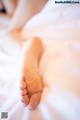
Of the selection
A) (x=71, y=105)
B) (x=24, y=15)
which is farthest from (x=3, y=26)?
(x=71, y=105)

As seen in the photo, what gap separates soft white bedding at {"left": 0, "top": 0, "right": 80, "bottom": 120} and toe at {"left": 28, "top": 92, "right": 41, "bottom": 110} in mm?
12

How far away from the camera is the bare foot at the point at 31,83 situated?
0.48m

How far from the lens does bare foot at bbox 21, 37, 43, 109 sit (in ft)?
1.57

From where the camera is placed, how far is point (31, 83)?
0.52 metres

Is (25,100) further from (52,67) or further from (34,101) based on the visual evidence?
(52,67)

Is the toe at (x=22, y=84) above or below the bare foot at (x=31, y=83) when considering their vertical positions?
above

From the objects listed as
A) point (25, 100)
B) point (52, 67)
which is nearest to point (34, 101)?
point (25, 100)

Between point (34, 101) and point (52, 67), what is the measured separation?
0.13m

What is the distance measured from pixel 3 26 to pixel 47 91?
0.68 meters

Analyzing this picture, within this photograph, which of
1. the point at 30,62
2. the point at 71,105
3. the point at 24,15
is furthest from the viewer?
the point at 24,15

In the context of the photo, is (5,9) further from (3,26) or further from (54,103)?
(54,103)

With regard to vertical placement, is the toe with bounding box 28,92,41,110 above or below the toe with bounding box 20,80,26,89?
below

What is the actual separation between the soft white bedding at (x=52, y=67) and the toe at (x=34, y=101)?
0.01 metres

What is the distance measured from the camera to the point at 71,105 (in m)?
0.43
